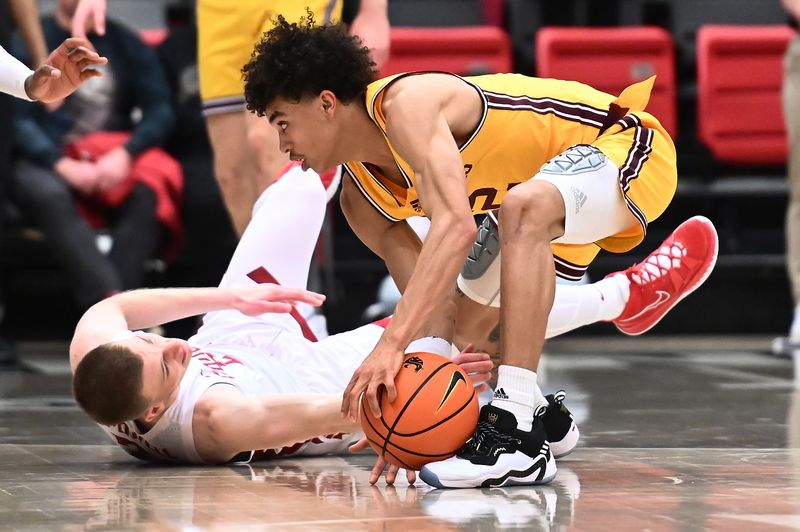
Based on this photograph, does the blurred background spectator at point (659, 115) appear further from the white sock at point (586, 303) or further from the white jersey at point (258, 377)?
the white jersey at point (258, 377)

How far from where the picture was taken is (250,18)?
4.93m

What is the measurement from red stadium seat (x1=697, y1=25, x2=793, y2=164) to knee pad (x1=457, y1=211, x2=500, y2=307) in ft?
13.0

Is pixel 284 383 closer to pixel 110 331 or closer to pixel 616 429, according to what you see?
pixel 110 331

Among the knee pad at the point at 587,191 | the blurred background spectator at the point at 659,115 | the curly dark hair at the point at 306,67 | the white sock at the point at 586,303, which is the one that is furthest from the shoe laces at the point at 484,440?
the blurred background spectator at the point at 659,115

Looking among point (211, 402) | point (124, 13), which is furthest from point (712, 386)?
point (124, 13)

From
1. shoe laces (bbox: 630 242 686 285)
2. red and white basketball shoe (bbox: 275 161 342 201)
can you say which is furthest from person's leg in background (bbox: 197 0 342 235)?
shoe laces (bbox: 630 242 686 285)

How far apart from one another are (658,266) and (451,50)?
3.37 metres

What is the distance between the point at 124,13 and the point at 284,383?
502 cm

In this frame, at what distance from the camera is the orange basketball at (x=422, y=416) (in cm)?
294

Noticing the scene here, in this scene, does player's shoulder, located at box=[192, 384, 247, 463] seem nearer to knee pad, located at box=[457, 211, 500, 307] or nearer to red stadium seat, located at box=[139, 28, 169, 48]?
knee pad, located at box=[457, 211, 500, 307]

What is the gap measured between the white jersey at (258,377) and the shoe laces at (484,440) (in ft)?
1.49

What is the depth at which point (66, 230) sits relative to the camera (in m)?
6.50

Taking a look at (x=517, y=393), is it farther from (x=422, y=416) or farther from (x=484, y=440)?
(x=422, y=416)

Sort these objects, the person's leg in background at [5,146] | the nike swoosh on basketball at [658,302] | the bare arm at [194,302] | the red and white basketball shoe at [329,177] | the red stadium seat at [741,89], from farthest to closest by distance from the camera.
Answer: the red stadium seat at [741,89], the person's leg in background at [5,146], the red and white basketball shoe at [329,177], the nike swoosh on basketball at [658,302], the bare arm at [194,302]
